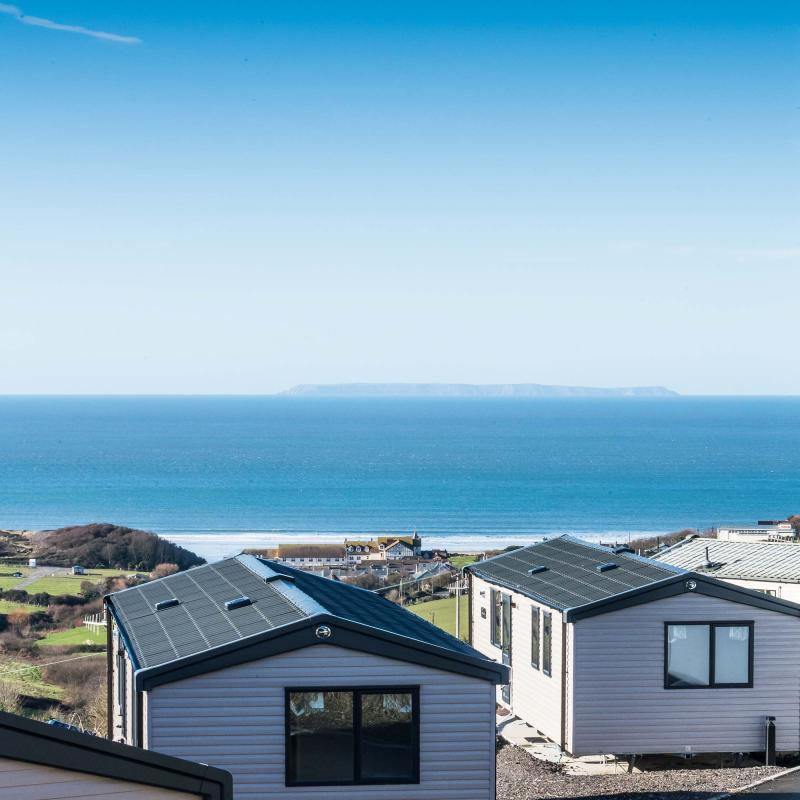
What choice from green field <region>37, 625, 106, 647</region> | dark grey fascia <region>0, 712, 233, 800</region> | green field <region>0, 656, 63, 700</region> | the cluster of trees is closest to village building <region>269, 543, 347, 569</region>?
the cluster of trees

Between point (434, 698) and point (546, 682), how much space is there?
5.44 metres

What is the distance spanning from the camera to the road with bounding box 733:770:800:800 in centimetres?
1423

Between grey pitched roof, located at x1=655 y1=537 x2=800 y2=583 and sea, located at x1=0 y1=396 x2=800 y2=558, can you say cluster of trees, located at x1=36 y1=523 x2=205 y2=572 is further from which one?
grey pitched roof, located at x1=655 y1=537 x2=800 y2=583

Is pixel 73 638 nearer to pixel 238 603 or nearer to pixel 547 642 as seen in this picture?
pixel 547 642

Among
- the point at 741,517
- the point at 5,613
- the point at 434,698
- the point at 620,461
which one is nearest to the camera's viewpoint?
the point at 434,698

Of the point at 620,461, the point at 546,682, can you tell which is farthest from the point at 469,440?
the point at 546,682

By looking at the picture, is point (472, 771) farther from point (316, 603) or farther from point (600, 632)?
point (600, 632)

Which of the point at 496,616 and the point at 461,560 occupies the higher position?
the point at 496,616

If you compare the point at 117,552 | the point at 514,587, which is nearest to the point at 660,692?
the point at 514,587

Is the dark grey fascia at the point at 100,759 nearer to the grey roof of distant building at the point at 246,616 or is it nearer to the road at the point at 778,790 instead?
the grey roof of distant building at the point at 246,616

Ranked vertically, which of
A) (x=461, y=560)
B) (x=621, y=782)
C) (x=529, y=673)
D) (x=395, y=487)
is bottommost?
(x=621, y=782)

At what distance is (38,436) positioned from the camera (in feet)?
645

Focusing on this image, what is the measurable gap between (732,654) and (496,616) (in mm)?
4986

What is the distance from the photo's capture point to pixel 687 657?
16.0 m
